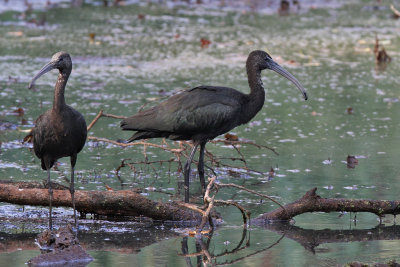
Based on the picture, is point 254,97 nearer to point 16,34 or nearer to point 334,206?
point 334,206

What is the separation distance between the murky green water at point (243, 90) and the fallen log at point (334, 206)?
0.51 ft

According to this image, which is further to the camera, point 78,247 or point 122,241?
point 122,241

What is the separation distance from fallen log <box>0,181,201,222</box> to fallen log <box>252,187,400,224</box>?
0.73 m

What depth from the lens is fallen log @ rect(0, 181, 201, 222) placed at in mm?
6848

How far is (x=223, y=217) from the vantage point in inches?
287

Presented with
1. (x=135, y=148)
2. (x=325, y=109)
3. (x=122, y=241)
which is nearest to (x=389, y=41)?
(x=325, y=109)

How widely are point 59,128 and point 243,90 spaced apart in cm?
600

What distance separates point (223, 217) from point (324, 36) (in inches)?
445

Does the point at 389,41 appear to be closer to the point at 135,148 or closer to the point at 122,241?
the point at 135,148

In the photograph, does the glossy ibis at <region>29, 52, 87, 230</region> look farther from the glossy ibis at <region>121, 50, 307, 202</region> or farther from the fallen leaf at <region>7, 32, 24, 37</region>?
the fallen leaf at <region>7, 32, 24, 37</region>

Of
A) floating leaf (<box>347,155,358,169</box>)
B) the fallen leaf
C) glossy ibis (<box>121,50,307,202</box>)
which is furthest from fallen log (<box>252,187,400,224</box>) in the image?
the fallen leaf

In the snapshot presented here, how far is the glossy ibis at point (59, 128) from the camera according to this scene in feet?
22.8

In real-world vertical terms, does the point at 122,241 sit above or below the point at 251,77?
below

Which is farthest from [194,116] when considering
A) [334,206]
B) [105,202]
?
[334,206]
